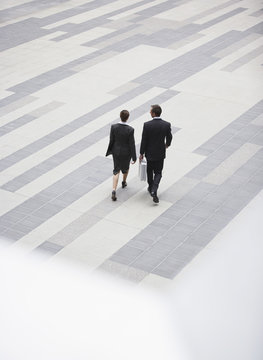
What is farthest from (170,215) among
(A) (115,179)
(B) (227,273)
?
(B) (227,273)

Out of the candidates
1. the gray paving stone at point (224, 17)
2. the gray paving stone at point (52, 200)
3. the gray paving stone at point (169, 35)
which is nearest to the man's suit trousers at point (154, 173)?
the gray paving stone at point (52, 200)

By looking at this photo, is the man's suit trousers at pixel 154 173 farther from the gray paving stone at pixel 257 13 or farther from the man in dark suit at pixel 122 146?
the gray paving stone at pixel 257 13

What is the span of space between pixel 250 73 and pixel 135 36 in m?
3.84

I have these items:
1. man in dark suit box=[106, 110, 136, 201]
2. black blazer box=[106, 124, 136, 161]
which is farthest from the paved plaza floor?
black blazer box=[106, 124, 136, 161]

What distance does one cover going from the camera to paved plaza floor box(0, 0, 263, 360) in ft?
31.6

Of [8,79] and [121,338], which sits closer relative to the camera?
[121,338]

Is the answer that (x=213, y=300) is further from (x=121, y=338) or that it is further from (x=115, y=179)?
(x=115, y=179)

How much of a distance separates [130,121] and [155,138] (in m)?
3.09

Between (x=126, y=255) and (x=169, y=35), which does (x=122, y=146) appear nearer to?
(x=126, y=255)

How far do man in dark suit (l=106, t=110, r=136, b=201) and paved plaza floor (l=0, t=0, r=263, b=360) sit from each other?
43 centimetres

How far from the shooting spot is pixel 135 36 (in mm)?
18406

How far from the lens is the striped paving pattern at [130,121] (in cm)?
982

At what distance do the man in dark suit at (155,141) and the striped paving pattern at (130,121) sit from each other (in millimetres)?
467

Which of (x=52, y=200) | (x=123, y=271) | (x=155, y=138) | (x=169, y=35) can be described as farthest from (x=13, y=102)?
(x=123, y=271)
